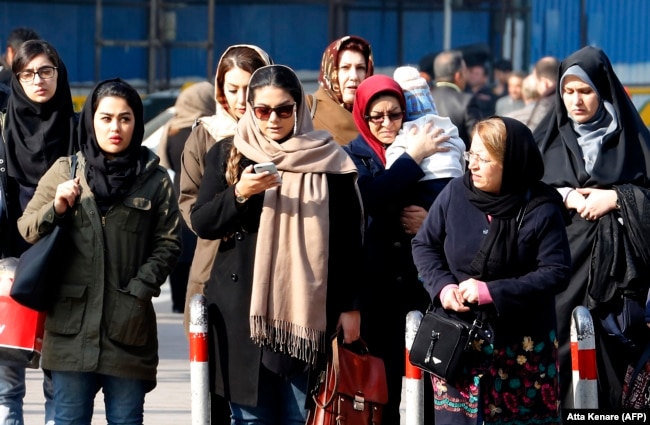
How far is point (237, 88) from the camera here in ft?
→ 19.9

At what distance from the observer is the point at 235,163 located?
5414 millimetres

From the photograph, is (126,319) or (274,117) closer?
(274,117)

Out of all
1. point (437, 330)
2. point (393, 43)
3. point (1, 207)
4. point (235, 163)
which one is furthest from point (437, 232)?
point (393, 43)

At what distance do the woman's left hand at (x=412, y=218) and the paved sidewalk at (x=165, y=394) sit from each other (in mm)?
2157

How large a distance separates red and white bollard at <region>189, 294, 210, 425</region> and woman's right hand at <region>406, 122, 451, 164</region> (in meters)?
1.05

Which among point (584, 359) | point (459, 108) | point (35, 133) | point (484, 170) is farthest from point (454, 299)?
point (459, 108)

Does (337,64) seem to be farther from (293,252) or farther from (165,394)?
(165,394)

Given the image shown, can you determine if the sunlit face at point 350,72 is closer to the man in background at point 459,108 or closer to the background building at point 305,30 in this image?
the man in background at point 459,108

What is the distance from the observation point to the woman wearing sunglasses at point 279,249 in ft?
17.4

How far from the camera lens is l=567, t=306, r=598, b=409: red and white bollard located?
5754mm

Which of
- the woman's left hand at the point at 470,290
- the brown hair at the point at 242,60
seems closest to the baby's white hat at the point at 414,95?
the brown hair at the point at 242,60

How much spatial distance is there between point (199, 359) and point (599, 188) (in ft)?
6.34

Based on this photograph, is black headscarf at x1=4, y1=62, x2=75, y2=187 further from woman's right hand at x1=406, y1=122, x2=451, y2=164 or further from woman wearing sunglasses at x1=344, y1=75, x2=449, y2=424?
woman's right hand at x1=406, y1=122, x2=451, y2=164

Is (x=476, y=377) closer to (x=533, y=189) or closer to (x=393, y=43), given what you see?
(x=533, y=189)
